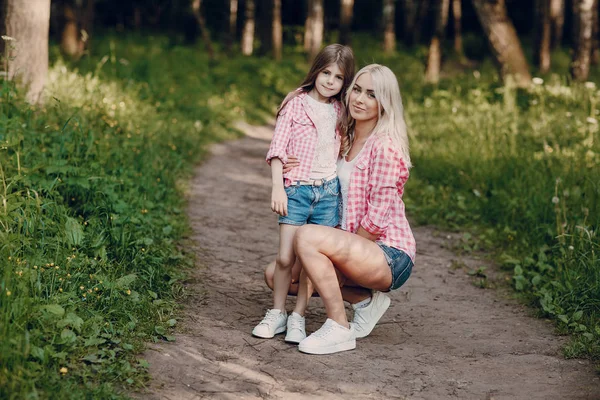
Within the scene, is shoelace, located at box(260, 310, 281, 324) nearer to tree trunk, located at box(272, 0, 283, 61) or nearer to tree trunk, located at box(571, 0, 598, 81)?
tree trunk, located at box(571, 0, 598, 81)

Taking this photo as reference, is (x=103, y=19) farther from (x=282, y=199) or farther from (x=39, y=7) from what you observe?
(x=282, y=199)

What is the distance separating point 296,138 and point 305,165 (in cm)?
18

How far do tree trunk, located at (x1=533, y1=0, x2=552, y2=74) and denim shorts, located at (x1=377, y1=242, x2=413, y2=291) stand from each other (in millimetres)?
12487

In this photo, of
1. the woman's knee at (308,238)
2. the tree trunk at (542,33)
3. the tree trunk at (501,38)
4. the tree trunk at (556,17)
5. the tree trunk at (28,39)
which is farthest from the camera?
the tree trunk at (556,17)

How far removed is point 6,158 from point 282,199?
2458 millimetres

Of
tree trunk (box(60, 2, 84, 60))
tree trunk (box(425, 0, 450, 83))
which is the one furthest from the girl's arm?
tree trunk (box(60, 2, 84, 60))

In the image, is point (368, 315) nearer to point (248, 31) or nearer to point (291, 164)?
point (291, 164)

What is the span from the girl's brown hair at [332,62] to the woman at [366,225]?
10 cm

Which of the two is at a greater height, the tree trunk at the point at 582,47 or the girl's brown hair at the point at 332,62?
the tree trunk at the point at 582,47

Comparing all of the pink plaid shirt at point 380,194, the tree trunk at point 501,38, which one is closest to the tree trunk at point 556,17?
the tree trunk at point 501,38

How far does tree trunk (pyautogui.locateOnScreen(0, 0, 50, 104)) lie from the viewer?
711 cm

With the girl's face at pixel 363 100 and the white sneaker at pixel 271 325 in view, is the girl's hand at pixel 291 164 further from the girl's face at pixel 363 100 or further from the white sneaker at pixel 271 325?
the white sneaker at pixel 271 325

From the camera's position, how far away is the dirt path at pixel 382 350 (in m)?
3.79

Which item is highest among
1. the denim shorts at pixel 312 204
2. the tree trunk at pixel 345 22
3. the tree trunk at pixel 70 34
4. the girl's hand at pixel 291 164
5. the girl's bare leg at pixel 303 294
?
the tree trunk at pixel 345 22
